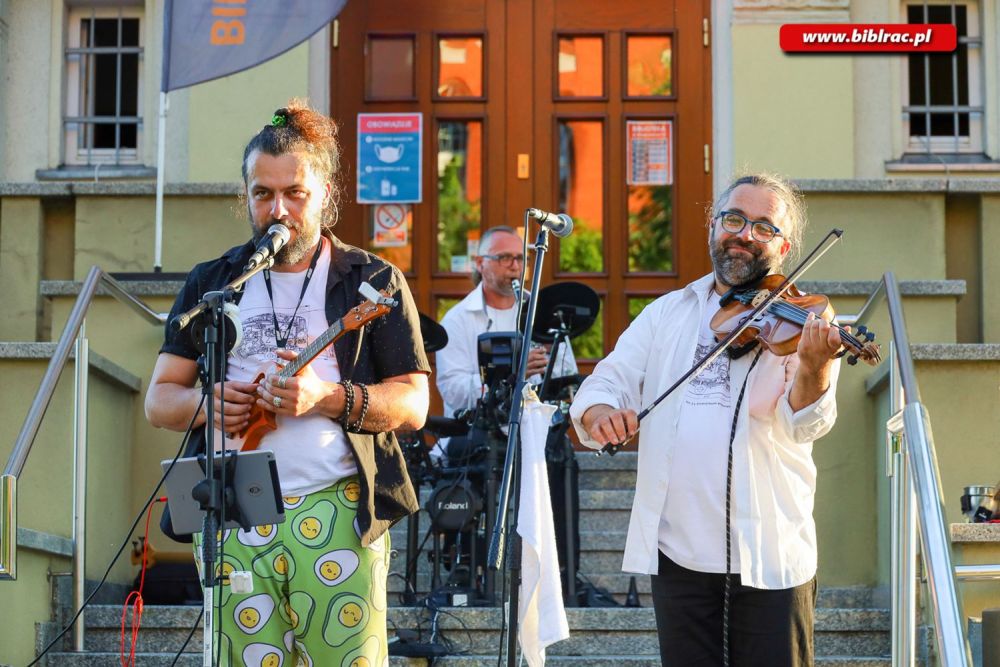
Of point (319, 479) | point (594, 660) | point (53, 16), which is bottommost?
point (594, 660)

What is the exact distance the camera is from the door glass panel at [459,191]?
9047 mm

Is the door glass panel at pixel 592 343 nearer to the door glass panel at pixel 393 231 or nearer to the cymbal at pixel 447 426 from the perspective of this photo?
the door glass panel at pixel 393 231

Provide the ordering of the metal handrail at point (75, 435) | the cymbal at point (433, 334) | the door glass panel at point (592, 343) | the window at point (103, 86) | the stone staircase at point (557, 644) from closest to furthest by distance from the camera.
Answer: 1. the metal handrail at point (75, 435)
2. the stone staircase at point (557, 644)
3. the cymbal at point (433, 334)
4. the door glass panel at point (592, 343)
5. the window at point (103, 86)

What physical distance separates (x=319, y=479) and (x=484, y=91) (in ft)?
19.2

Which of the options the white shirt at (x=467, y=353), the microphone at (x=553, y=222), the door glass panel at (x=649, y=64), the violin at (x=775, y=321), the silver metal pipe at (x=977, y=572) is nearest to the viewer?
the violin at (x=775, y=321)

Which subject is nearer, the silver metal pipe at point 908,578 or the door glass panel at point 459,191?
the silver metal pipe at point 908,578

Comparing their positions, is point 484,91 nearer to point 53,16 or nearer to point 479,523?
point 53,16

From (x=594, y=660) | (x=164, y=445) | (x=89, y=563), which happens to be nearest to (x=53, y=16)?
(x=164, y=445)

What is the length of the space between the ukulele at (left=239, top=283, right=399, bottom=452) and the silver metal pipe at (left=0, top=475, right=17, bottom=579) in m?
1.65

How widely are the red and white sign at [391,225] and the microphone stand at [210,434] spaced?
211 inches

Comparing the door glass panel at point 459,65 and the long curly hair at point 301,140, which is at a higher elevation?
the door glass panel at point 459,65

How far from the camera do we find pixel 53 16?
30.9 ft

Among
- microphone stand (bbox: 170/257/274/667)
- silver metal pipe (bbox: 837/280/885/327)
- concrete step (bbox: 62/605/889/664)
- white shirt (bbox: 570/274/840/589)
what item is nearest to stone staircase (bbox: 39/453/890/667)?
concrete step (bbox: 62/605/889/664)

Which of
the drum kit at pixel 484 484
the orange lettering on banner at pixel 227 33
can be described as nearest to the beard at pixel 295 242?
the drum kit at pixel 484 484
